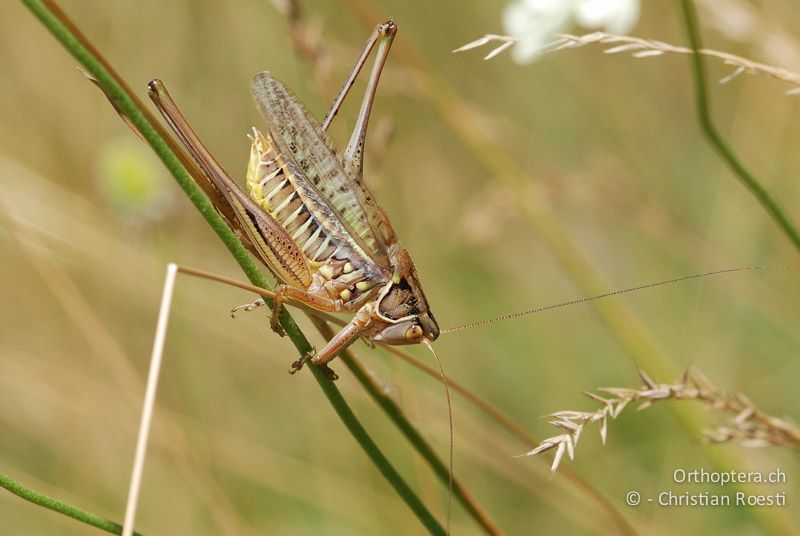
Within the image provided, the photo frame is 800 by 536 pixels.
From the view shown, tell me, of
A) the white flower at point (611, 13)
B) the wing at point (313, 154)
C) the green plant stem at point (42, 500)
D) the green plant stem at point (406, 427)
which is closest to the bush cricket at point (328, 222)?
the wing at point (313, 154)

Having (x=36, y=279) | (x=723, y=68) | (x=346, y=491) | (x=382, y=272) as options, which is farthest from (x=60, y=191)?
(x=723, y=68)

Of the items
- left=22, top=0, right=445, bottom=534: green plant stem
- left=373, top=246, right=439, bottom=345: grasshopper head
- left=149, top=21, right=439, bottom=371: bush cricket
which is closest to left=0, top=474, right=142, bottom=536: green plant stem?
left=22, top=0, right=445, bottom=534: green plant stem

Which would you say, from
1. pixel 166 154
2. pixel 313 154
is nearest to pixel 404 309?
pixel 313 154

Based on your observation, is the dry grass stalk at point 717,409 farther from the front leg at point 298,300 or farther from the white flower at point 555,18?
the white flower at point 555,18

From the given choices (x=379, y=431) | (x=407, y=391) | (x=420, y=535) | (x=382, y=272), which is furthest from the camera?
(x=379, y=431)

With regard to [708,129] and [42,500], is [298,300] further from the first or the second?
[708,129]

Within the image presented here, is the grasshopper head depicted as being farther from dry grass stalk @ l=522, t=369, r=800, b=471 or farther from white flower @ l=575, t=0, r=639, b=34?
white flower @ l=575, t=0, r=639, b=34

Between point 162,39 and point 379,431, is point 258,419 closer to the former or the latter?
point 379,431
